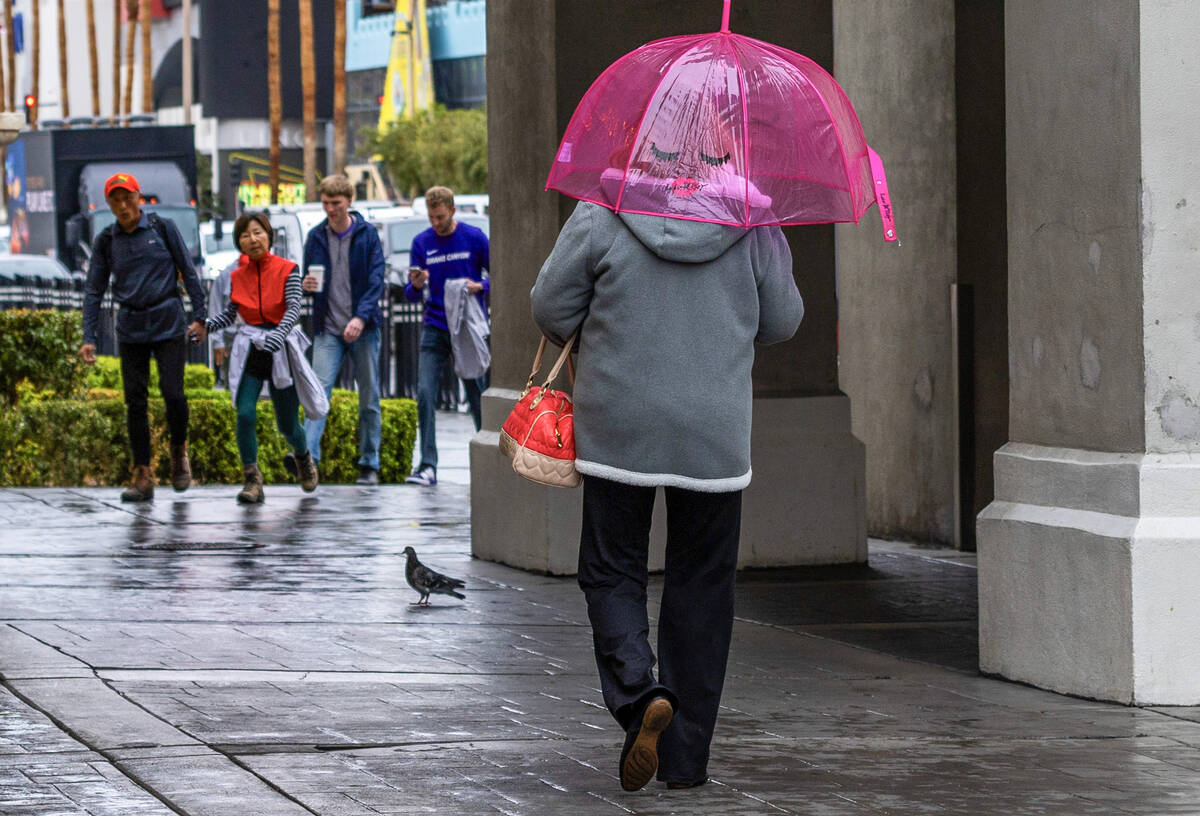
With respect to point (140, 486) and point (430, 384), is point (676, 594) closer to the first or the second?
point (140, 486)

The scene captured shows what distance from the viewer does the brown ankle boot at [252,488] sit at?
1262cm

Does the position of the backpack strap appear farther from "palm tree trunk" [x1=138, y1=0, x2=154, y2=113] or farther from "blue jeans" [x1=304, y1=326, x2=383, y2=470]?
"palm tree trunk" [x1=138, y1=0, x2=154, y2=113]

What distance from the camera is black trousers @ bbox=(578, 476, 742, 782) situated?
17.3ft

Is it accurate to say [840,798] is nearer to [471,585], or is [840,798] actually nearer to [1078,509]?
[1078,509]

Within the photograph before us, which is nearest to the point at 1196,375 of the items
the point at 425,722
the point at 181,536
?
the point at 425,722

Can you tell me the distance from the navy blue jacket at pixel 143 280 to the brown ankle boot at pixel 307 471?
46.0 inches

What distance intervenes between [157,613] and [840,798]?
3.83 m

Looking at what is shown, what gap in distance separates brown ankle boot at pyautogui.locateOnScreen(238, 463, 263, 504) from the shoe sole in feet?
25.7

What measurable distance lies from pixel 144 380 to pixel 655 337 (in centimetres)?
779

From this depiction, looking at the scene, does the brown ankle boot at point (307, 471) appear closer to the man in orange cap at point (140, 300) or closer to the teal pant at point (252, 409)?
the teal pant at point (252, 409)

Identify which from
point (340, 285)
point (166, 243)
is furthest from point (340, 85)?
point (166, 243)

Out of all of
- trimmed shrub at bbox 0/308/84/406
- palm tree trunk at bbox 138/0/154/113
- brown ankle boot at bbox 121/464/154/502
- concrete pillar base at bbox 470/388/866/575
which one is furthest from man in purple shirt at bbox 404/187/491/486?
palm tree trunk at bbox 138/0/154/113

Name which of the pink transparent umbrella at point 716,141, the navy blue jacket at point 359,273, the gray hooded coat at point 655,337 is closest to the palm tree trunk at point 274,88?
the navy blue jacket at point 359,273

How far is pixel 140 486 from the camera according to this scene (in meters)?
12.5
